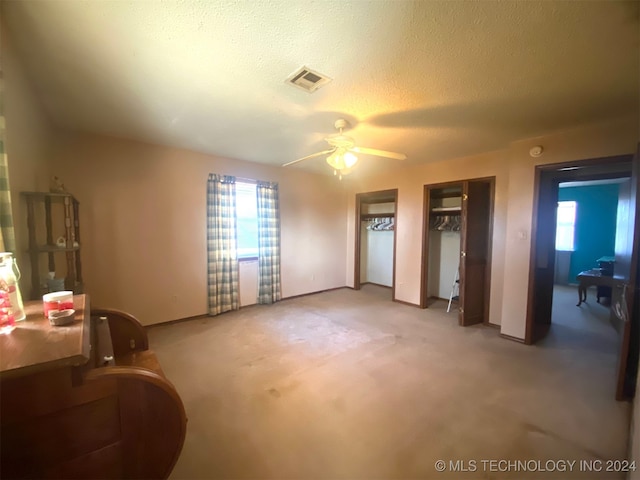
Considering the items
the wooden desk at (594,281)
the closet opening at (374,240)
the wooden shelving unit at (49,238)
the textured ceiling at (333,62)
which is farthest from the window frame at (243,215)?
the wooden desk at (594,281)

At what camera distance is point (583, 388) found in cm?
226

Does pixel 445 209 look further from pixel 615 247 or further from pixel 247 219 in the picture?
pixel 247 219

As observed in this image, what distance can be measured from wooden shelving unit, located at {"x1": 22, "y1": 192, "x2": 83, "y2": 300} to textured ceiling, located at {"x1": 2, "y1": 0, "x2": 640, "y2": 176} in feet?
2.82

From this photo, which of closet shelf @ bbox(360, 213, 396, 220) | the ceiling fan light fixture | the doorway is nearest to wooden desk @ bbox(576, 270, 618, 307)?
the doorway

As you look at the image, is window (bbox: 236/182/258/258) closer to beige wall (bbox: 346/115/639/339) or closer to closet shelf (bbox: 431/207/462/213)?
beige wall (bbox: 346/115/639/339)

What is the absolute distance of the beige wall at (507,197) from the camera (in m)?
2.68

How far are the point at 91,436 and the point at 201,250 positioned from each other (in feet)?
10.2

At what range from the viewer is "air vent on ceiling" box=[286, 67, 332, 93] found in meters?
1.83

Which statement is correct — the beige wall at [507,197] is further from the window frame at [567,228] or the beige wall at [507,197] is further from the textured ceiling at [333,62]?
the window frame at [567,228]

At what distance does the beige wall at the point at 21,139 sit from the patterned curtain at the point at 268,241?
98.9 inches

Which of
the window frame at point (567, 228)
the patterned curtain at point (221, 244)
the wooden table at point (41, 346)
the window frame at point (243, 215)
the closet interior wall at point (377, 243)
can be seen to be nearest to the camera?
the wooden table at point (41, 346)

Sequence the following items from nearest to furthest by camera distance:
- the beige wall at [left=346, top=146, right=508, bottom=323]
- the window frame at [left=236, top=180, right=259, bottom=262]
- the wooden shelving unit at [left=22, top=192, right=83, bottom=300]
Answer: the wooden shelving unit at [left=22, top=192, right=83, bottom=300], the beige wall at [left=346, top=146, right=508, bottom=323], the window frame at [left=236, top=180, right=259, bottom=262]

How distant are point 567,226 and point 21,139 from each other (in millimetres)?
9201

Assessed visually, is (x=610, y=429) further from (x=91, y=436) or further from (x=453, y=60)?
(x=91, y=436)
